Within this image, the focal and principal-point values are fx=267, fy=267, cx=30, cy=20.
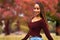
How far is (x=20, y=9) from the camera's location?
1612 centimetres

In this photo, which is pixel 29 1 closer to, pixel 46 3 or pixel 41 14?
pixel 46 3

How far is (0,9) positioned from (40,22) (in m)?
12.4

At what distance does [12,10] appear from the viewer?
1644 centimetres

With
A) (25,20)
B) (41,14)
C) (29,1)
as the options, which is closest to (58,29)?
(25,20)

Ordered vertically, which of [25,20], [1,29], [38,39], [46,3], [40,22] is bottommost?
[1,29]

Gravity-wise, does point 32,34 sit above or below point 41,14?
below

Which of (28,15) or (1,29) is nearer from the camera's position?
(28,15)

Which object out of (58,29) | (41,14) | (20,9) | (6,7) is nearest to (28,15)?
(20,9)

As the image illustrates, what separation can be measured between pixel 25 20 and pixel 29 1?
5.82ft

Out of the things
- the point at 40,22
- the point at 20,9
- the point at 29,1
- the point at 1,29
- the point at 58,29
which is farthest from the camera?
the point at 1,29

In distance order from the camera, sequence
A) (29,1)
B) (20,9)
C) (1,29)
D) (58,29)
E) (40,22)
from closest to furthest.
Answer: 1. (40,22)
2. (29,1)
3. (20,9)
4. (58,29)
5. (1,29)

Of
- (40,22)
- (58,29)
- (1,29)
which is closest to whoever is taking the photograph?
(40,22)

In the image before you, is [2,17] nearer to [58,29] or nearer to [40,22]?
[58,29]

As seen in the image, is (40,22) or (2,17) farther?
(2,17)
